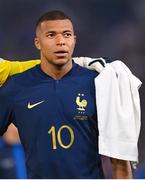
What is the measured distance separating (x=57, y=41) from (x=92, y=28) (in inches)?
47.0

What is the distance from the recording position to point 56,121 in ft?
5.15

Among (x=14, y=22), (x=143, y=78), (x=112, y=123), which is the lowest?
(x=112, y=123)

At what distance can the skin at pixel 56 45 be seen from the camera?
62.2 inches

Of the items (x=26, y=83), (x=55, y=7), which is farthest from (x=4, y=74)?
(x=55, y=7)

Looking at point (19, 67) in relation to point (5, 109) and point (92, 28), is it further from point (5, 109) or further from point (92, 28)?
point (92, 28)

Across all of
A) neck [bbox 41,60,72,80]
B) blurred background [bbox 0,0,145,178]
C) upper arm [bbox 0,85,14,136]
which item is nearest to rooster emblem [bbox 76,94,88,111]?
neck [bbox 41,60,72,80]

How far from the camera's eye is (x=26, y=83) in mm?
1651

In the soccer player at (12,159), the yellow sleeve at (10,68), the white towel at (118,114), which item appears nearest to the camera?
the white towel at (118,114)

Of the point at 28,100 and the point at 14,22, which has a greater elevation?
the point at 14,22

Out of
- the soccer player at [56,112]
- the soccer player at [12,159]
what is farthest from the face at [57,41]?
the soccer player at [12,159]

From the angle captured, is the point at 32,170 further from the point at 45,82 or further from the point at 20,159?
the point at 20,159

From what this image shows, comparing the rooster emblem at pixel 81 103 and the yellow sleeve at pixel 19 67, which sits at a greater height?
the yellow sleeve at pixel 19 67

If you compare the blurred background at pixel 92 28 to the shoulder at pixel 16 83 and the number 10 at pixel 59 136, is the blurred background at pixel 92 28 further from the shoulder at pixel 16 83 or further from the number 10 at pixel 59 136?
the number 10 at pixel 59 136

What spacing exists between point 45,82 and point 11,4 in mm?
1246
